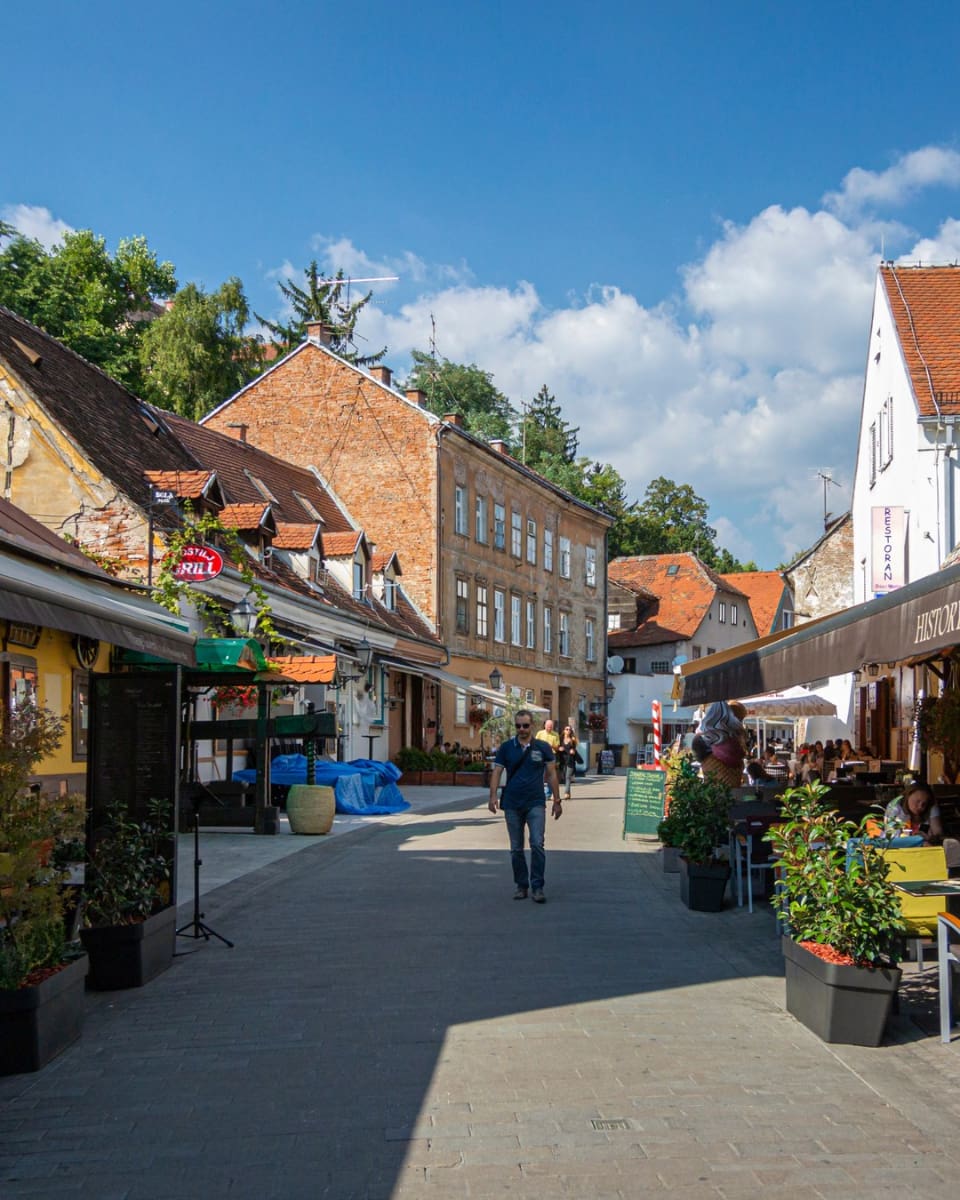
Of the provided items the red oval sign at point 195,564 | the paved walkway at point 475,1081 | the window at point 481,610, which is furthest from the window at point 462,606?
the paved walkway at point 475,1081

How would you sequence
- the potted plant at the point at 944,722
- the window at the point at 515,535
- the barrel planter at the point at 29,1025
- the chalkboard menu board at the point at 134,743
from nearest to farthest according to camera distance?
the barrel planter at the point at 29,1025 → the chalkboard menu board at the point at 134,743 → the potted plant at the point at 944,722 → the window at the point at 515,535

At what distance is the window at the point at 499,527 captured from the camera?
4556cm

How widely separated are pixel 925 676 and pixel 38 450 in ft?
47.1

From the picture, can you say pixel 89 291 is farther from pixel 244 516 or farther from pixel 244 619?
pixel 244 619

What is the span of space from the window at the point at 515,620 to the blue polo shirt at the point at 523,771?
3492cm

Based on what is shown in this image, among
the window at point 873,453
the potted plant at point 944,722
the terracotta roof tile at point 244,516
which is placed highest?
the window at point 873,453

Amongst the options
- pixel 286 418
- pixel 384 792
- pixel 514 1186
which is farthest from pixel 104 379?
pixel 514 1186

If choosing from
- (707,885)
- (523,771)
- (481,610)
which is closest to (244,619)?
(523,771)

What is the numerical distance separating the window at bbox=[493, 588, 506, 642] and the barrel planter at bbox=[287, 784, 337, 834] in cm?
2622

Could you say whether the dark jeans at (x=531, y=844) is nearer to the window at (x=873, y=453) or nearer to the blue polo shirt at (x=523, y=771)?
the blue polo shirt at (x=523, y=771)

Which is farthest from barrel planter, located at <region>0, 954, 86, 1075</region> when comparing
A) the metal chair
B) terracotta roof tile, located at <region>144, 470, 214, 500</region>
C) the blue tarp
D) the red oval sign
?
terracotta roof tile, located at <region>144, 470, 214, 500</region>

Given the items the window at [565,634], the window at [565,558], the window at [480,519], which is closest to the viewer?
the window at [480,519]

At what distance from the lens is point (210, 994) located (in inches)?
319

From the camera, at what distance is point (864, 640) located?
812 centimetres
